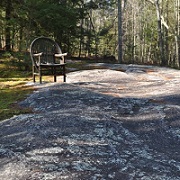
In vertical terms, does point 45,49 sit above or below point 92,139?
above

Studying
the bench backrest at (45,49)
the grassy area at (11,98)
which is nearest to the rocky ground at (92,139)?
the grassy area at (11,98)

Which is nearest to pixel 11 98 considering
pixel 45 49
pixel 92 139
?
pixel 45 49

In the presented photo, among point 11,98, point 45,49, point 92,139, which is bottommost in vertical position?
point 92,139

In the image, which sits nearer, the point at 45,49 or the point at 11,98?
the point at 11,98

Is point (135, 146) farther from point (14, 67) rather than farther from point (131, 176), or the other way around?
point (14, 67)

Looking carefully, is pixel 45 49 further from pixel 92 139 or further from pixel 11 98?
pixel 92 139

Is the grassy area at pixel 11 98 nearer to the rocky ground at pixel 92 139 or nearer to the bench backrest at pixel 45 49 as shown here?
the rocky ground at pixel 92 139

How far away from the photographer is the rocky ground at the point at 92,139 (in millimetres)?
2715

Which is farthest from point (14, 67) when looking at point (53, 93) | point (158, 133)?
point (158, 133)

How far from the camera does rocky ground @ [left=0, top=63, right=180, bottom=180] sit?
8.91 feet

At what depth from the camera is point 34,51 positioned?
8.80m

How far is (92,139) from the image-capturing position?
364 cm

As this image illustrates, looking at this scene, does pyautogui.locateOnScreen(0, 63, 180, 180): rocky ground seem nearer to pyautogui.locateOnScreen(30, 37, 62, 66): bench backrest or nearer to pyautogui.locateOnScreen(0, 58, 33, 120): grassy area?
pyautogui.locateOnScreen(0, 58, 33, 120): grassy area

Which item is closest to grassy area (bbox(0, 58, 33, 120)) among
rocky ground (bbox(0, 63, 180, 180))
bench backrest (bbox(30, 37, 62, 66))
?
rocky ground (bbox(0, 63, 180, 180))
